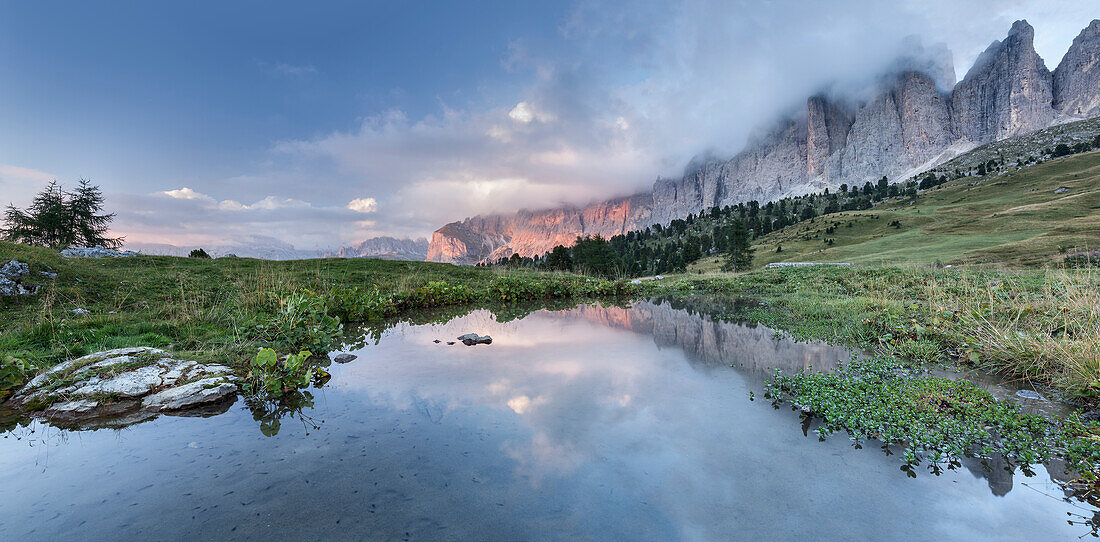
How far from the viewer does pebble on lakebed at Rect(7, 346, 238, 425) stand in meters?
5.03

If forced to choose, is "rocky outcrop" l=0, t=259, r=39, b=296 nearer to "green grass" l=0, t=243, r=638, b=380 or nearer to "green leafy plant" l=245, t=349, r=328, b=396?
"green grass" l=0, t=243, r=638, b=380

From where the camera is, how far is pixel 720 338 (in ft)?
33.0

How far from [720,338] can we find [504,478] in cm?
797

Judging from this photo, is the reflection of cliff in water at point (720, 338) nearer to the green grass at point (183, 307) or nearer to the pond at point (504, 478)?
the pond at point (504, 478)

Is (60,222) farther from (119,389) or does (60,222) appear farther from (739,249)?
(739,249)

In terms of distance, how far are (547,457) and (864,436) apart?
372cm

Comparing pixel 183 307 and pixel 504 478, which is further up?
pixel 183 307

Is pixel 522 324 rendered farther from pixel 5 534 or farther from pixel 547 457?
pixel 5 534

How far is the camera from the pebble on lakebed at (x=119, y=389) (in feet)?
16.5

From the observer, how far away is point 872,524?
312 centimetres

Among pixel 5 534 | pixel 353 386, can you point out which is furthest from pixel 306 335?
pixel 5 534

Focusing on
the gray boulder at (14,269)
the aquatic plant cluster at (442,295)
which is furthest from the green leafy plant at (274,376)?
the gray boulder at (14,269)

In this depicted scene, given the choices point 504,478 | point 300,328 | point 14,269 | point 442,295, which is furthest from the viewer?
point 442,295

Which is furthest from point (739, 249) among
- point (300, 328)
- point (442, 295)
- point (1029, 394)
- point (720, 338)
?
point (300, 328)
